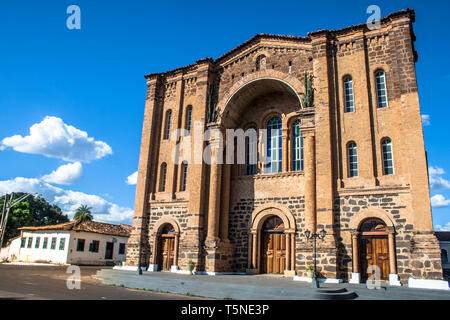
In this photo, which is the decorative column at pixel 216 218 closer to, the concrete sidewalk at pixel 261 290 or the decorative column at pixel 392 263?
the concrete sidewalk at pixel 261 290

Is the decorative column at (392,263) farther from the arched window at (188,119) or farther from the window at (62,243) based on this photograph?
the window at (62,243)

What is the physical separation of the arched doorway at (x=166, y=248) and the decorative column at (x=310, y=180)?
819 centimetres

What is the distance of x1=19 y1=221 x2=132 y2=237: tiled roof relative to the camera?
112ft

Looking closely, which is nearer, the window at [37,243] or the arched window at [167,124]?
the arched window at [167,124]

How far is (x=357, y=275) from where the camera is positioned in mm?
14641

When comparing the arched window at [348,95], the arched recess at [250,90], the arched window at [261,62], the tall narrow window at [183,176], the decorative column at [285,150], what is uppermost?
the arched window at [261,62]

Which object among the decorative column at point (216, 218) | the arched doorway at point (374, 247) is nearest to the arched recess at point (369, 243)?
the arched doorway at point (374, 247)

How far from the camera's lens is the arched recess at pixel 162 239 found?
65.4 feet

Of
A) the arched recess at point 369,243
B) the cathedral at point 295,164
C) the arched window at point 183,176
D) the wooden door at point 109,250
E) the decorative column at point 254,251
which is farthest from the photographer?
the wooden door at point 109,250

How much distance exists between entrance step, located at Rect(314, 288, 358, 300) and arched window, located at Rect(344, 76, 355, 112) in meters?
8.70

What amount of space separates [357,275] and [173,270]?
9580mm

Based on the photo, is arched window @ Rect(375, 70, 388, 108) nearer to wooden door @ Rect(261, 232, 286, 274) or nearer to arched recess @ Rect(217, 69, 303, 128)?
arched recess @ Rect(217, 69, 303, 128)

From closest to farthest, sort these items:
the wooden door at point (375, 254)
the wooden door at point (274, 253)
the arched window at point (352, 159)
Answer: the wooden door at point (375, 254) → the arched window at point (352, 159) → the wooden door at point (274, 253)

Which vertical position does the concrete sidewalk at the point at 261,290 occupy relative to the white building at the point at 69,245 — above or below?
below
